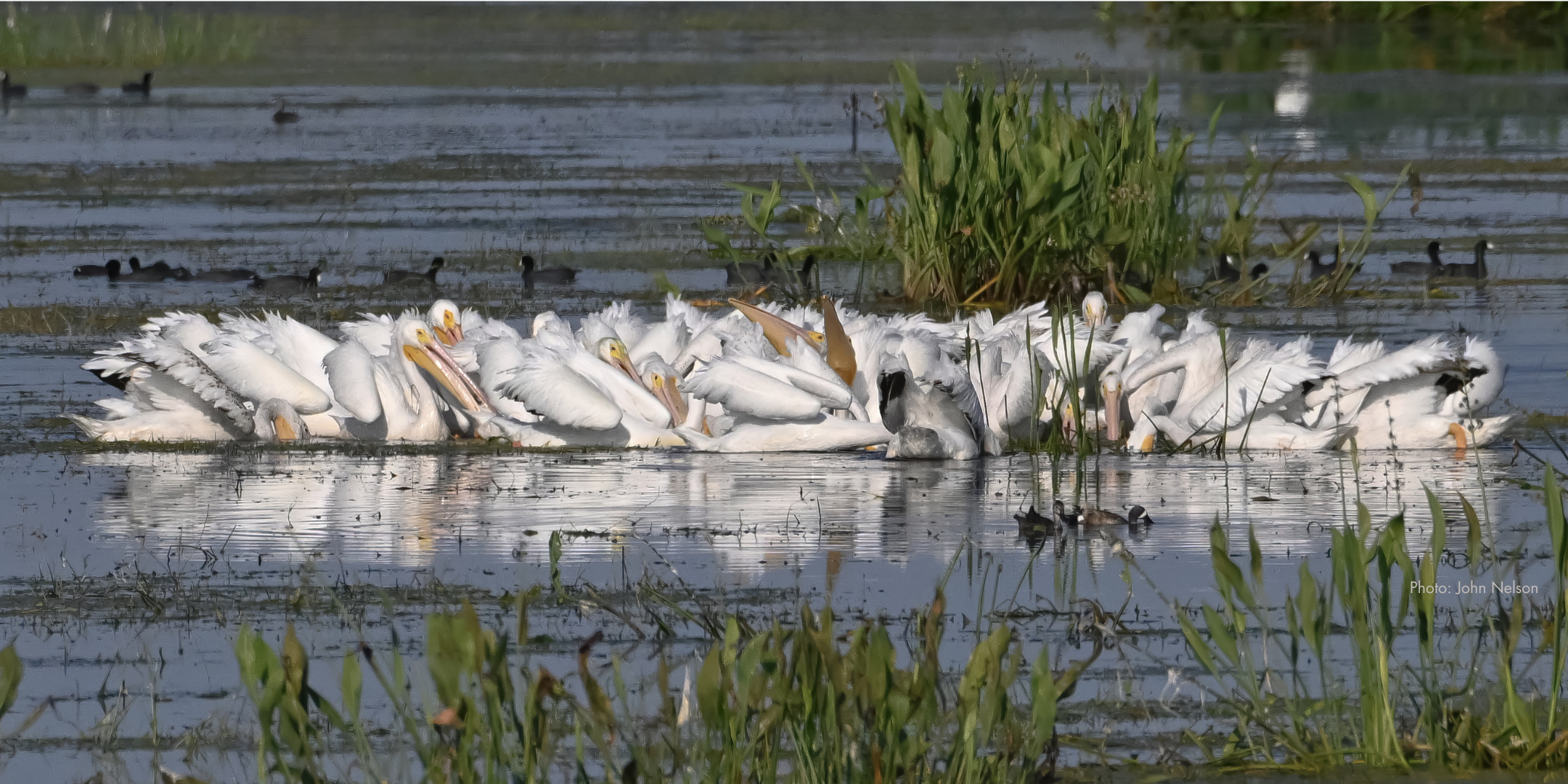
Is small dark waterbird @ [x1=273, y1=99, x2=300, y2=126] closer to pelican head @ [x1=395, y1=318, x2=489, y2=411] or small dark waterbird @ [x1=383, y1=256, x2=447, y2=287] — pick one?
small dark waterbird @ [x1=383, y1=256, x2=447, y2=287]

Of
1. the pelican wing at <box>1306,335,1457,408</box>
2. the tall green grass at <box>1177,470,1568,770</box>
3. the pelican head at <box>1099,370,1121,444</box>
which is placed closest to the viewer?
the tall green grass at <box>1177,470,1568,770</box>

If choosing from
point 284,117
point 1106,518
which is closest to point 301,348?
point 1106,518

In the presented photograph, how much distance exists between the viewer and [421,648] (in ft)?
24.2

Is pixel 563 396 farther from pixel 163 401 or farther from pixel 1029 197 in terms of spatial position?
pixel 1029 197

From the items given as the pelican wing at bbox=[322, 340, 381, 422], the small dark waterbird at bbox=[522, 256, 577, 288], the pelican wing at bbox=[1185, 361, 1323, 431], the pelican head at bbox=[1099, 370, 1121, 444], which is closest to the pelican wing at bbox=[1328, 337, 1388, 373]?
the pelican wing at bbox=[1185, 361, 1323, 431]

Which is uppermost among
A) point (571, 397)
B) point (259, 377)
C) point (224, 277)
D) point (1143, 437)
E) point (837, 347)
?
point (224, 277)

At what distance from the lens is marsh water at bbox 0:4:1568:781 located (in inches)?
312

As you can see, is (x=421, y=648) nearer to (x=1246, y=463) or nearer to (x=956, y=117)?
(x=1246, y=463)

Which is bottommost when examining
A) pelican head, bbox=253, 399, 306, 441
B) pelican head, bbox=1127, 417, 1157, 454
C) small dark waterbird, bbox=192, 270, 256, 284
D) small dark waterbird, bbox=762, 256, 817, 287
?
pelican head, bbox=1127, 417, 1157, 454

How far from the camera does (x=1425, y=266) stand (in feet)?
57.2

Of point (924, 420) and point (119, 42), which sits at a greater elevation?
point (119, 42)

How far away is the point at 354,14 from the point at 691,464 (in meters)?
64.2

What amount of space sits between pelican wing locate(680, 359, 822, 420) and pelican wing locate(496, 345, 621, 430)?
0.45m

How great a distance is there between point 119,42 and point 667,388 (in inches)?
1592
